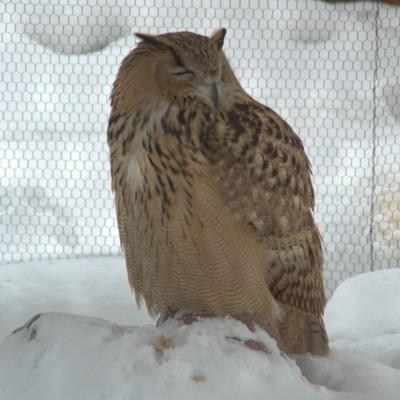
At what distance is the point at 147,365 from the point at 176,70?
649mm

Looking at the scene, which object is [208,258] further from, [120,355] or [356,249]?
[356,249]

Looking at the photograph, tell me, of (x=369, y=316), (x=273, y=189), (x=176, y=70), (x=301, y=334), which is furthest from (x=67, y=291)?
(x=176, y=70)

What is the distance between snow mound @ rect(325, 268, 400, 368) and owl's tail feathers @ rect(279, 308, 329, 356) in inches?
21.5

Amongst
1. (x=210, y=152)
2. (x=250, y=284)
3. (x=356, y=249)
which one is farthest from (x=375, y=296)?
(x=210, y=152)

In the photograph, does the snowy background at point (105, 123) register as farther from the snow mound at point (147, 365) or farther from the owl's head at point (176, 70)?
the owl's head at point (176, 70)

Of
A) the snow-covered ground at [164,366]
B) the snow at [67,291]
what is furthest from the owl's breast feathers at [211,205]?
the snow at [67,291]

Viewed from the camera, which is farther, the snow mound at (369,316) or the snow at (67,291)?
the snow at (67,291)

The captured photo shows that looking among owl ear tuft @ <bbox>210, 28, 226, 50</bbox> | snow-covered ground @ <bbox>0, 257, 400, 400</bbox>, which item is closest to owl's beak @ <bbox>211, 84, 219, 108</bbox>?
owl ear tuft @ <bbox>210, 28, 226, 50</bbox>

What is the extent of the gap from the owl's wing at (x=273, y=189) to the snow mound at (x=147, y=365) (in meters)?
0.25

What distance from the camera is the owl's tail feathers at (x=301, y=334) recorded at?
2.05m

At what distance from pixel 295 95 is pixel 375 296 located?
1367 mm

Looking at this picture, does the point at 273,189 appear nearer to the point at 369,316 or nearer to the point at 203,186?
the point at 203,186

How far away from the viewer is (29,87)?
4.03 metres

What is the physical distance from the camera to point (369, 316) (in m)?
2.87
